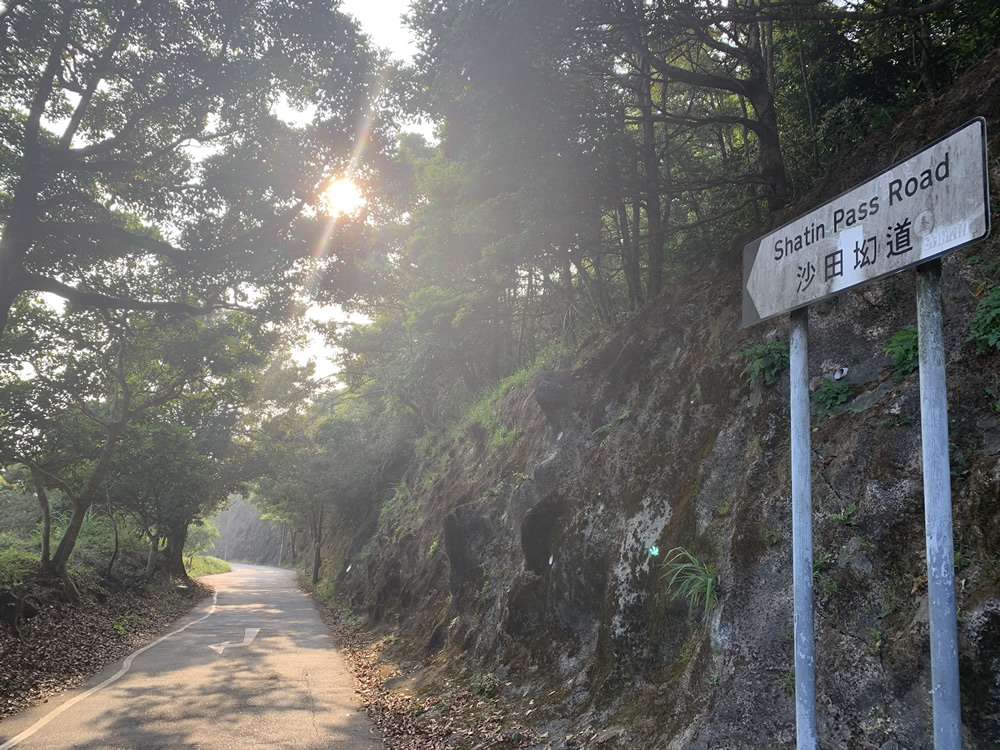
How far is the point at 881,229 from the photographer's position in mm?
2514

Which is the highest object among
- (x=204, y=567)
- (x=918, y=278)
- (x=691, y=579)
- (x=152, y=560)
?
(x=918, y=278)

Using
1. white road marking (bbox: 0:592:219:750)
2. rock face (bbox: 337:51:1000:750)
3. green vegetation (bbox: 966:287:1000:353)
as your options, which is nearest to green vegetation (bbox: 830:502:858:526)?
rock face (bbox: 337:51:1000:750)

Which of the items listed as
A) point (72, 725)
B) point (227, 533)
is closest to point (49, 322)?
point (72, 725)

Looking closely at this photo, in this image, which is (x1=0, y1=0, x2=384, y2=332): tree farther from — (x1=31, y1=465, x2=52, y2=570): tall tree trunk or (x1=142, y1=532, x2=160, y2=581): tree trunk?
(x1=142, y1=532, x2=160, y2=581): tree trunk

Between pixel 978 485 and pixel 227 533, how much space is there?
107574 millimetres

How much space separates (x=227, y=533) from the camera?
322ft

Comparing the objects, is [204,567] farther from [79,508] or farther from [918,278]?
[918,278]

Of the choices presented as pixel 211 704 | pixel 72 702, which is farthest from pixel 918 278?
pixel 72 702

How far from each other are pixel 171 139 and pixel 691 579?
12041 mm

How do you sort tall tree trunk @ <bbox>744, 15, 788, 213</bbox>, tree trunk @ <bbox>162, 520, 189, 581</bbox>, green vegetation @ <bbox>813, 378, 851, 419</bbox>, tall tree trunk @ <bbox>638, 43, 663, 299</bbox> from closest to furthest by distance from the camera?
1. green vegetation @ <bbox>813, 378, 851, 419</bbox>
2. tall tree trunk @ <bbox>744, 15, 788, 213</bbox>
3. tall tree trunk @ <bbox>638, 43, 663, 299</bbox>
4. tree trunk @ <bbox>162, 520, 189, 581</bbox>

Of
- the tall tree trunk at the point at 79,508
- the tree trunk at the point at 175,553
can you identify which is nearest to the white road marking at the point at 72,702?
the tall tree trunk at the point at 79,508

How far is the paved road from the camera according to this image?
23.8 ft

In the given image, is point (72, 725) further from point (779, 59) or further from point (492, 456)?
point (779, 59)

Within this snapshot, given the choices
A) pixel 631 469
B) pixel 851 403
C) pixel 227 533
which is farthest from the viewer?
pixel 227 533
